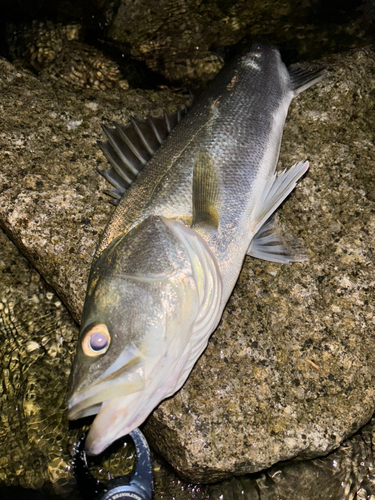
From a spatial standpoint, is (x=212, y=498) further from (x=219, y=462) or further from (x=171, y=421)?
(x=171, y=421)

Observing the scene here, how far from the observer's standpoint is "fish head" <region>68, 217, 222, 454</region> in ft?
6.68

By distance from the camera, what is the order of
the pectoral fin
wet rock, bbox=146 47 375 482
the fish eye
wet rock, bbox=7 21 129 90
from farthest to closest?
wet rock, bbox=7 21 129 90 < the pectoral fin < wet rock, bbox=146 47 375 482 < the fish eye

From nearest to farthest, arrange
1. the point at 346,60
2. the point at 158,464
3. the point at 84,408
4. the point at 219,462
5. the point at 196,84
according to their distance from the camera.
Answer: the point at 84,408 → the point at 219,462 → the point at 158,464 → the point at 346,60 → the point at 196,84

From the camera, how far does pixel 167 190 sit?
8.97 ft

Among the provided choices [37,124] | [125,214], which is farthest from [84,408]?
[37,124]

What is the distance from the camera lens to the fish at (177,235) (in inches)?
82.6

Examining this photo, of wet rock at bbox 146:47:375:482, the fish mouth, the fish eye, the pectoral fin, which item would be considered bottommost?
wet rock at bbox 146:47:375:482

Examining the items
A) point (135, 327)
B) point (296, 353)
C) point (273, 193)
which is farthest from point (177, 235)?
point (296, 353)

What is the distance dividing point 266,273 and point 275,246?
0.70ft

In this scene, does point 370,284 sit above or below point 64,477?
below

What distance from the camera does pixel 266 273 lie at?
3.08 meters

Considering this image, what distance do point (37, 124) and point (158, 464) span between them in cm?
288

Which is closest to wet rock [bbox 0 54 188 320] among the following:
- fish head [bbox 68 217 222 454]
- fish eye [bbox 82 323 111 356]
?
fish head [bbox 68 217 222 454]

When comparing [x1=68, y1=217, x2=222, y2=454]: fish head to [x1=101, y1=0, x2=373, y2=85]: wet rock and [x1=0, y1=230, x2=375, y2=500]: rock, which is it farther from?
[x1=101, y1=0, x2=373, y2=85]: wet rock
